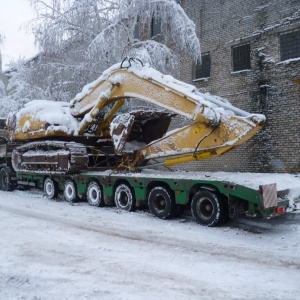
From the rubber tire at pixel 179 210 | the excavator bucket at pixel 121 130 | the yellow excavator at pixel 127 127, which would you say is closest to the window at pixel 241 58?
the yellow excavator at pixel 127 127

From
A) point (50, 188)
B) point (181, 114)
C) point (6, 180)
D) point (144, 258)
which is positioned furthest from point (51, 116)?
point (144, 258)

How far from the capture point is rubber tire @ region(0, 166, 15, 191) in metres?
12.5

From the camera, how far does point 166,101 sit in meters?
7.62

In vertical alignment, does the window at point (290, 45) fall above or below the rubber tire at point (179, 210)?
above

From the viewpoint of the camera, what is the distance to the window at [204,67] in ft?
51.8

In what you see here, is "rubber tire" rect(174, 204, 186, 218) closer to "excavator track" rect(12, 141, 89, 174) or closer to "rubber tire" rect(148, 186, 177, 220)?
"rubber tire" rect(148, 186, 177, 220)

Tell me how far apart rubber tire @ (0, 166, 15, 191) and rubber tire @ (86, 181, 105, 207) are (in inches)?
178

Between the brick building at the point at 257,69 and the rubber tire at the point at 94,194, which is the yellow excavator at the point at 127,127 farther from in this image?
the brick building at the point at 257,69

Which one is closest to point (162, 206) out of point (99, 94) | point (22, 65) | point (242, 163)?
point (99, 94)

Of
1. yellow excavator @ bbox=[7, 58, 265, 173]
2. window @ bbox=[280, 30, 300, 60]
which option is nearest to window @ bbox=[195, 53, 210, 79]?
window @ bbox=[280, 30, 300, 60]

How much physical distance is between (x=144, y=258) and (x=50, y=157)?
610 cm

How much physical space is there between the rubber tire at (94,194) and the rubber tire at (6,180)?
14.8 ft

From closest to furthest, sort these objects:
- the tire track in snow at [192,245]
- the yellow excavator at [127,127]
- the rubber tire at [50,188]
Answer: the tire track in snow at [192,245] → the yellow excavator at [127,127] → the rubber tire at [50,188]

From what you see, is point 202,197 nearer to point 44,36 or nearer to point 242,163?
point 242,163
